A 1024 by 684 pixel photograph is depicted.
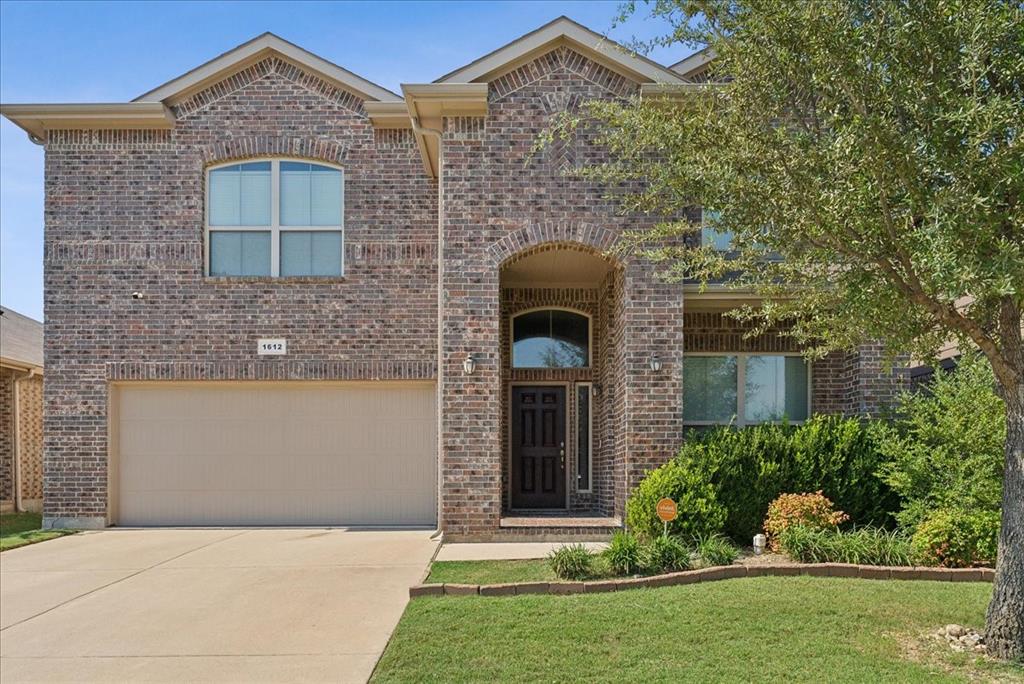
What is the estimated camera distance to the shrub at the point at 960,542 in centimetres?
788

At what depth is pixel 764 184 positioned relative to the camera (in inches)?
231

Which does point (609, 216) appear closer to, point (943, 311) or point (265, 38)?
point (943, 311)

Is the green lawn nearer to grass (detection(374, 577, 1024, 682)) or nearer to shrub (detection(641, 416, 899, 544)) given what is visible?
grass (detection(374, 577, 1024, 682))

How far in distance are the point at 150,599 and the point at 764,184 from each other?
269 inches

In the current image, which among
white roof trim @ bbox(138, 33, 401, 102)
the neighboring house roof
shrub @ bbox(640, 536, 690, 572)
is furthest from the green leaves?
the neighboring house roof

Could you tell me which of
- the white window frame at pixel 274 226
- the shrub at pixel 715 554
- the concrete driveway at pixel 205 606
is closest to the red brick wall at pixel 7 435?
the concrete driveway at pixel 205 606

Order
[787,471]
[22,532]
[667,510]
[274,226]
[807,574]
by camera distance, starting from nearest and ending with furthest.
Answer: [807,574], [667,510], [787,471], [22,532], [274,226]

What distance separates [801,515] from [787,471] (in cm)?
88

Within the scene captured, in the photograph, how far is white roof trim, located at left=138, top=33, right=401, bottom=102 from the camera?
41.0ft

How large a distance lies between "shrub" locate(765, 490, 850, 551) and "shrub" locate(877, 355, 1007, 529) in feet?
2.64

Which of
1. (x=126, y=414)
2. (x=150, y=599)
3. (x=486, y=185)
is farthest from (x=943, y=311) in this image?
(x=126, y=414)

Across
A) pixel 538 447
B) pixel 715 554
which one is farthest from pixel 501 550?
pixel 538 447

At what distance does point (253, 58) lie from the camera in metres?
12.7

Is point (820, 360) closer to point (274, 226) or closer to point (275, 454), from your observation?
point (275, 454)
